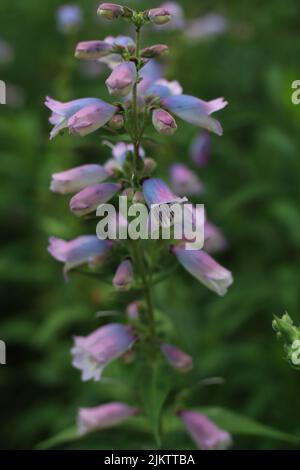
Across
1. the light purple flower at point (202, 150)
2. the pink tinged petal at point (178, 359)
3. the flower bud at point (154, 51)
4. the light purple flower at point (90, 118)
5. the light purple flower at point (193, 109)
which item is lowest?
the pink tinged petal at point (178, 359)

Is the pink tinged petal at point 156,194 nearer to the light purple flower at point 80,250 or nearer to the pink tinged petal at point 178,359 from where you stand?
the light purple flower at point 80,250

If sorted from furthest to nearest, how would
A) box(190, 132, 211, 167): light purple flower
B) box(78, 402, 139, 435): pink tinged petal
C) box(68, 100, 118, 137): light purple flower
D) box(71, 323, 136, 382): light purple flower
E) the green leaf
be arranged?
box(190, 132, 211, 167): light purple flower → box(78, 402, 139, 435): pink tinged petal → the green leaf → box(71, 323, 136, 382): light purple flower → box(68, 100, 118, 137): light purple flower

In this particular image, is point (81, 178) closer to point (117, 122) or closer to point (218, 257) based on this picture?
point (117, 122)

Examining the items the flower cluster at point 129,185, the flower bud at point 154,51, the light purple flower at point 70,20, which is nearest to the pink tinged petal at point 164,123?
the flower cluster at point 129,185

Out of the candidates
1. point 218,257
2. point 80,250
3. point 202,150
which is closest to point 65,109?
point 80,250

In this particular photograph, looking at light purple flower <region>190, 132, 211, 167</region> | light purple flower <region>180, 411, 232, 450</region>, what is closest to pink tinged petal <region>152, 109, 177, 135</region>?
light purple flower <region>180, 411, 232, 450</region>

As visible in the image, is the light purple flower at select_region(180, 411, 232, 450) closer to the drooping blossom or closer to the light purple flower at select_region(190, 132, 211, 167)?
the drooping blossom
